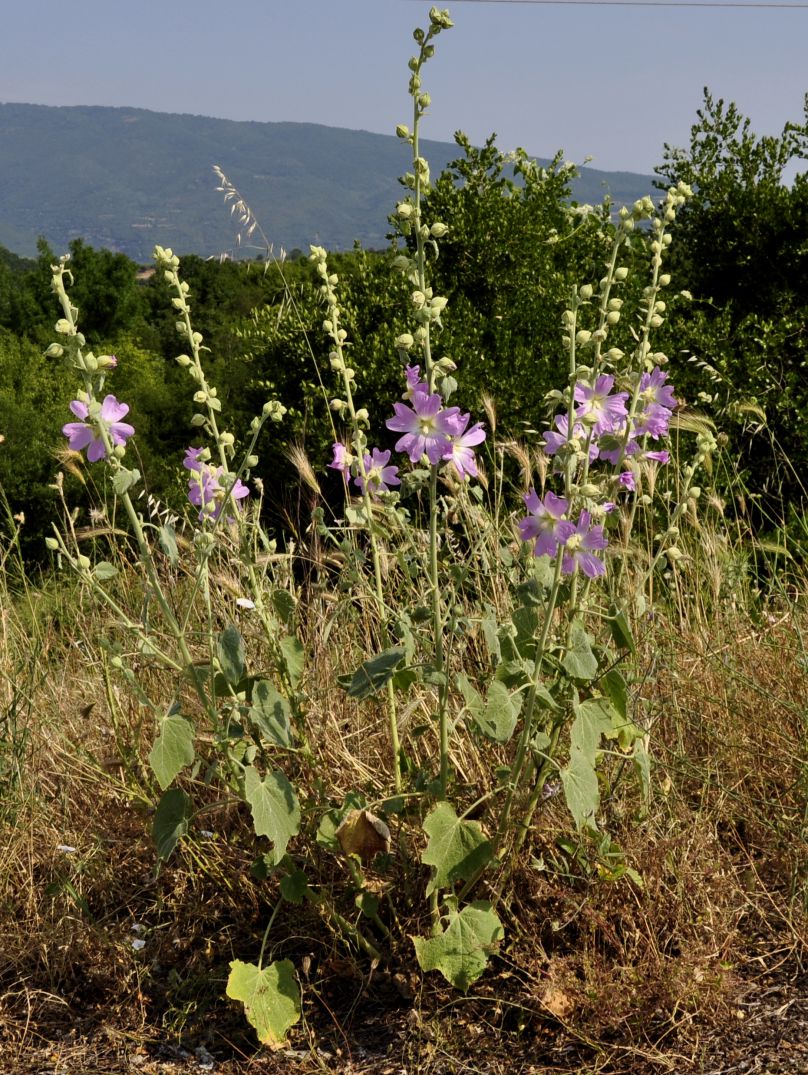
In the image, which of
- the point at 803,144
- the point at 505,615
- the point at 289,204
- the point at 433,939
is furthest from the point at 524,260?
the point at 289,204

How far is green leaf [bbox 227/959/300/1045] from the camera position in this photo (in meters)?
1.98

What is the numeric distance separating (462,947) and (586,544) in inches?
30.0

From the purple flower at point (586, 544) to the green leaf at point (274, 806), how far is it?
64 centimetres

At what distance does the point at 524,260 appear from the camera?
4.95 meters

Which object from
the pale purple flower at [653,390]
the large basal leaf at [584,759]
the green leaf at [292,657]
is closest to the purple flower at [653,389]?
the pale purple flower at [653,390]

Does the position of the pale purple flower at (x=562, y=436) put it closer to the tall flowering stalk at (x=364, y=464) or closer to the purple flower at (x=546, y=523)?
the purple flower at (x=546, y=523)

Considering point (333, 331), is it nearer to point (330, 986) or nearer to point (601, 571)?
point (601, 571)

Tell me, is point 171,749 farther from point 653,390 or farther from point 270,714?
point 653,390

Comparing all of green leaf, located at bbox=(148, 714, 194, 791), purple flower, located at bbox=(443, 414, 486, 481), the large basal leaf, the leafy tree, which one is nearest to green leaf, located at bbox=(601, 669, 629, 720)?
the large basal leaf

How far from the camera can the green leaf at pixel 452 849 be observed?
1896 millimetres

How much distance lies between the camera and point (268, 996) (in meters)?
2.00

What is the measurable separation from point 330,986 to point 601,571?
42.3 inches

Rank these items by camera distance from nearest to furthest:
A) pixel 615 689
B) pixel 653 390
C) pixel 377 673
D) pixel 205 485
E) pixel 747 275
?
1. pixel 377 673
2. pixel 615 689
3. pixel 653 390
4. pixel 205 485
5. pixel 747 275

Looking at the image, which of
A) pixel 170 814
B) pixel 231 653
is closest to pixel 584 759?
pixel 231 653
